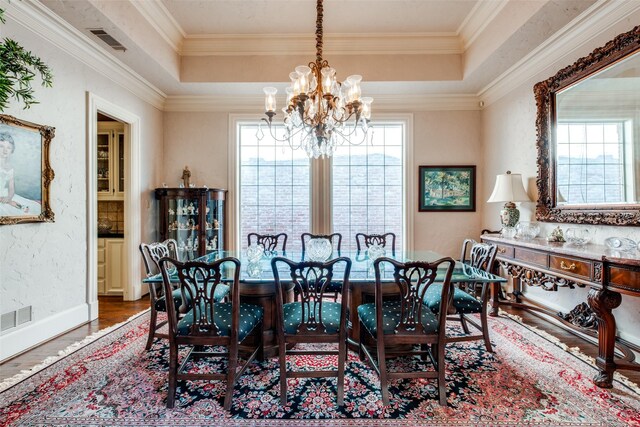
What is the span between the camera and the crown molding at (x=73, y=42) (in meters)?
2.54

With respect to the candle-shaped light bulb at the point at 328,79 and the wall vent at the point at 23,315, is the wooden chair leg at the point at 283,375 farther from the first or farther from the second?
the wall vent at the point at 23,315

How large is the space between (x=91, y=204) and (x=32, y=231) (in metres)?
0.69

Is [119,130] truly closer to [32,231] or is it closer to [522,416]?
[32,231]

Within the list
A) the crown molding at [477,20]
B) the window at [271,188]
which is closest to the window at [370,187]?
the window at [271,188]

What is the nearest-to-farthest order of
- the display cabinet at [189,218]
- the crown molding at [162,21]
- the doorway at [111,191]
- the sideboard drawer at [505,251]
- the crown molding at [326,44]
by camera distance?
1. the sideboard drawer at [505,251]
2. the crown molding at [162,21]
3. the crown molding at [326,44]
4. the doorway at [111,191]
5. the display cabinet at [189,218]

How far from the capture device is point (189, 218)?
4.41 metres

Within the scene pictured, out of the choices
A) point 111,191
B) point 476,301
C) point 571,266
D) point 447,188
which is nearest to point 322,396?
point 476,301

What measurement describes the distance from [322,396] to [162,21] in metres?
4.16

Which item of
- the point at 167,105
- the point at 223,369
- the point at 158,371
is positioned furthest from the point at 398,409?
the point at 167,105

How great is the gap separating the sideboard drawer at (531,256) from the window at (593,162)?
28.0 inches

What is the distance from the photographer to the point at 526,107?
3689 millimetres

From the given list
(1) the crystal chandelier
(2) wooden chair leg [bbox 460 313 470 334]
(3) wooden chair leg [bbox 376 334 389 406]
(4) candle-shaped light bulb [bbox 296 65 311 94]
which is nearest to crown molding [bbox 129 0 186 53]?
(1) the crystal chandelier

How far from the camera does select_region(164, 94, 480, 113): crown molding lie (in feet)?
15.3

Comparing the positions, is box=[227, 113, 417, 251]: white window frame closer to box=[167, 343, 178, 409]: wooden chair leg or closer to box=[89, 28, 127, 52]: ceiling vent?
box=[89, 28, 127, 52]: ceiling vent
